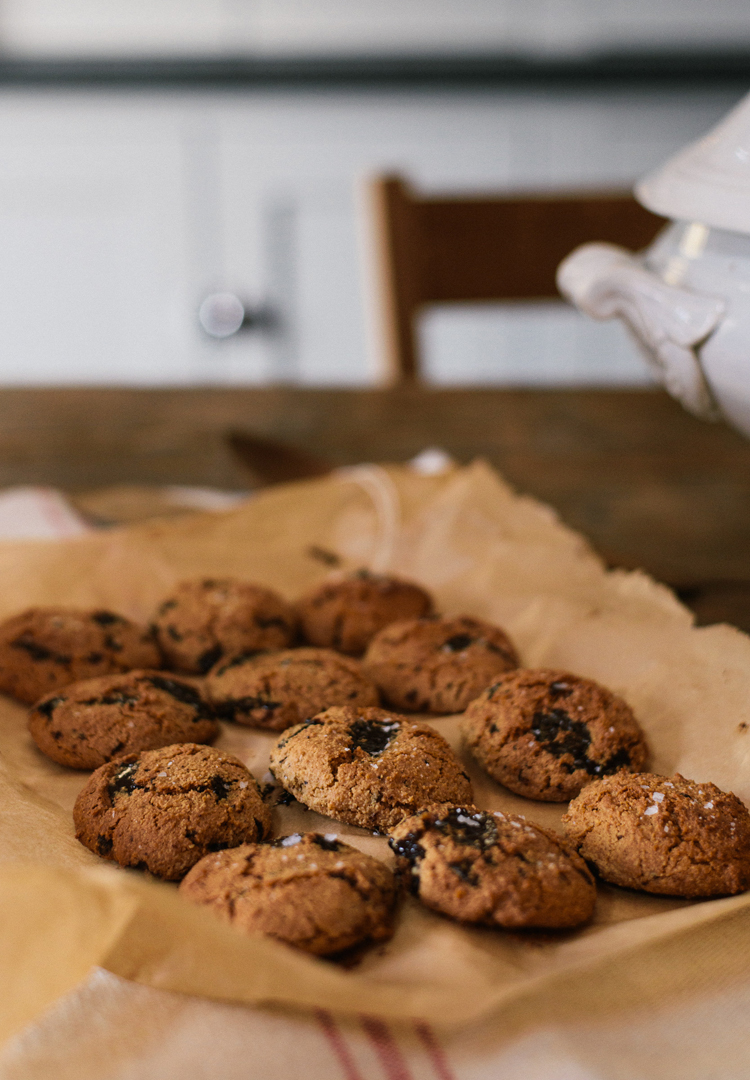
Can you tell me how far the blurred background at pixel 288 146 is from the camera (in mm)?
2439

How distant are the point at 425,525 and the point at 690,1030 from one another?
568mm

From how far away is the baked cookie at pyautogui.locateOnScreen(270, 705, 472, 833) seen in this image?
49cm

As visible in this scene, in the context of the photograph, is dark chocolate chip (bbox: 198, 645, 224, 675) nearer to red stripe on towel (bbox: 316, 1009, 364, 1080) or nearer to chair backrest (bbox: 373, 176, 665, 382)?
red stripe on towel (bbox: 316, 1009, 364, 1080)

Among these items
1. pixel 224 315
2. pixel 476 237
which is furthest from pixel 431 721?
pixel 224 315

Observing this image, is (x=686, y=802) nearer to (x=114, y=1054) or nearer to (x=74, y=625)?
(x=114, y=1054)

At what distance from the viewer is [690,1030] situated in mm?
382

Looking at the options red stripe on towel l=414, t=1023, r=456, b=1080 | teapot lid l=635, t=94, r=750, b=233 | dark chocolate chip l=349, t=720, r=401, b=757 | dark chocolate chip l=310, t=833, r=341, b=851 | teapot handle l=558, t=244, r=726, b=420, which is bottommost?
red stripe on towel l=414, t=1023, r=456, b=1080

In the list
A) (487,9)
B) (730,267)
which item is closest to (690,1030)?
(730,267)

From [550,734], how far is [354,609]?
0.74 ft

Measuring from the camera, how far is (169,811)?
0.48 meters

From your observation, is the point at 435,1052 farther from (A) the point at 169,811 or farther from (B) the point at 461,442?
(B) the point at 461,442

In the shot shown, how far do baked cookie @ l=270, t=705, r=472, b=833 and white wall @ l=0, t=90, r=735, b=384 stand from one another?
2.05 m

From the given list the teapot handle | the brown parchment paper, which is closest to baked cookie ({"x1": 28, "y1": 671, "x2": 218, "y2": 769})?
the brown parchment paper

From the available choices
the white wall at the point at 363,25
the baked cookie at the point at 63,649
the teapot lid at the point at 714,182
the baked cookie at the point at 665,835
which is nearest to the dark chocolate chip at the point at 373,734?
the baked cookie at the point at 665,835
